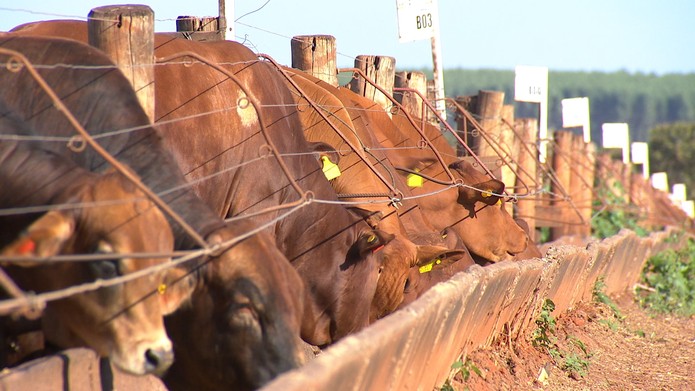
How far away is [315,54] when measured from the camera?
895 cm

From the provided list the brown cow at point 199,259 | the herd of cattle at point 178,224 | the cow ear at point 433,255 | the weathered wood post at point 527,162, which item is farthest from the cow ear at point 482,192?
the brown cow at point 199,259

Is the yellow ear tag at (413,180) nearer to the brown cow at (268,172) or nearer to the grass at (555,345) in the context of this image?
the grass at (555,345)

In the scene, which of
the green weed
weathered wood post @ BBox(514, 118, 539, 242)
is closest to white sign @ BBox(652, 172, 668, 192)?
weathered wood post @ BBox(514, 118, 539, 242)

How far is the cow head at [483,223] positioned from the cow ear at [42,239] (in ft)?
18.9

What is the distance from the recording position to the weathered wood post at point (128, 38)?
536 cm

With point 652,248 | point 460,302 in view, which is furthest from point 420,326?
point 652,248

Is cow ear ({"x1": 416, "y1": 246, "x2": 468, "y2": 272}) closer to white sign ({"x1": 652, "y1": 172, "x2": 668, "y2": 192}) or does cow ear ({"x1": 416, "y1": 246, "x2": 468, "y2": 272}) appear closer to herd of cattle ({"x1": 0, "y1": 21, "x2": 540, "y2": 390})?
herd of cattle ({"x1": 0, "y1": 21, "x2": 540, "y2": 390})

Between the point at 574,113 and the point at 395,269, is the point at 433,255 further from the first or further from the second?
the point at 574,113

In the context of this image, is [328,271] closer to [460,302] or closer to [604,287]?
[460,302]

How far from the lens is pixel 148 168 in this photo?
472 cm

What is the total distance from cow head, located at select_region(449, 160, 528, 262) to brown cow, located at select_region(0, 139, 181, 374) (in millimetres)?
5426

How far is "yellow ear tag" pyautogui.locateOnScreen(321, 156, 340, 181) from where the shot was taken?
745 cm

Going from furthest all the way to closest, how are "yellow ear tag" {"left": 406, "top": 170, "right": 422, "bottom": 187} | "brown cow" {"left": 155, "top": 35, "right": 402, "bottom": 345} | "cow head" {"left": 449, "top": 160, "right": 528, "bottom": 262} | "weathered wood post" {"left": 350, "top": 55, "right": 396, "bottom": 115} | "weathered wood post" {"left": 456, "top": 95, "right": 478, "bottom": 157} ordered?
1. "weathered wood post" {"left": 456, "top": 95, "right": 478, "bottom": 157}
2. "weathered wood post" {"left": 350, "top": 55, "right": 396, "bottom": 115}
3. "cow head" {"left": 449, "top": 160, "right": 528, "bottom": 262}
4. "yellow ear tag" {"left": 406, "top": 170, "right": 422, "bottom": 187}
5. "brown cow" {"left": 155, "top": 35, "right": 402, "bottom": 345}

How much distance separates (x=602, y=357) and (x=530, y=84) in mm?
5273
